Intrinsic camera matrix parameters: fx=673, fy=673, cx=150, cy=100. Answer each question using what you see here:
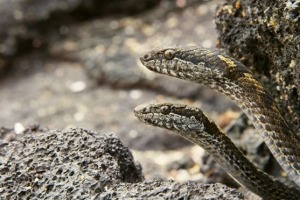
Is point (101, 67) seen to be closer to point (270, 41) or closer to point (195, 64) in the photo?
point (195, 64)

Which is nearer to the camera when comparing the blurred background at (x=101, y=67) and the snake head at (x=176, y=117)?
the snake head at (x=176, y=117)

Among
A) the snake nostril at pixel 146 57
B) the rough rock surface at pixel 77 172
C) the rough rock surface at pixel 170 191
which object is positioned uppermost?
the snake nostril at pixel 146 57

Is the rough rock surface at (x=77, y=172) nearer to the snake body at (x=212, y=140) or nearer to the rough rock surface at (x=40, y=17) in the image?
the snake body at (x=212, y=140)

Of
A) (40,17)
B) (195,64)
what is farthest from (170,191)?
(40,17)

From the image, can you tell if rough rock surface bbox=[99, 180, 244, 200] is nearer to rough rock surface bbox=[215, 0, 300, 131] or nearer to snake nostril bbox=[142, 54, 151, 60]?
→ rough rock surface bbox=[215, 0, 300, 131]

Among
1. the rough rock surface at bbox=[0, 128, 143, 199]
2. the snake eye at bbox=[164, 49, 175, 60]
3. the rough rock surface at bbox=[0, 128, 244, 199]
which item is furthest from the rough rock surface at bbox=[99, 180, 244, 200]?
the snake eye at bbox=[164, 49, 175, 60]

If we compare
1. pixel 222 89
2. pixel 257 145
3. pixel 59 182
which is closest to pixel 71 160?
pixel 59 182

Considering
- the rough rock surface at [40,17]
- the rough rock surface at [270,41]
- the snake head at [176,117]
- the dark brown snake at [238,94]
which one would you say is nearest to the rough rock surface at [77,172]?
the snake head at [176,117]

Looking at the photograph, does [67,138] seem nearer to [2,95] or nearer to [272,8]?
[272,8]
